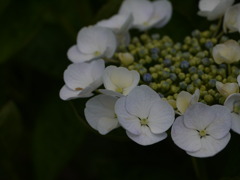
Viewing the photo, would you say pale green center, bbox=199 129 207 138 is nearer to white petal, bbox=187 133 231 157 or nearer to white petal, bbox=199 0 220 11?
white petal, bbox=187 133 231 157

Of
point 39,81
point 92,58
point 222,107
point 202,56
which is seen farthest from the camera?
point 39,81

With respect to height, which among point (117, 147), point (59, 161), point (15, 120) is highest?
point (15, 120)

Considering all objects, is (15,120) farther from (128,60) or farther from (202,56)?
(202,56)

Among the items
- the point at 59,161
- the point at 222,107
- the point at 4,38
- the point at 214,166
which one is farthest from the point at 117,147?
the point at 222,107

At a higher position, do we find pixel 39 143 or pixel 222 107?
pixel 222 107

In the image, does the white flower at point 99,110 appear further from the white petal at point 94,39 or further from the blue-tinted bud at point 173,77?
the white petal at point 94,39

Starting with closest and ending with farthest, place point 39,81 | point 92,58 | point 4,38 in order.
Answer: point 92,58
point 4,38
point 39,81

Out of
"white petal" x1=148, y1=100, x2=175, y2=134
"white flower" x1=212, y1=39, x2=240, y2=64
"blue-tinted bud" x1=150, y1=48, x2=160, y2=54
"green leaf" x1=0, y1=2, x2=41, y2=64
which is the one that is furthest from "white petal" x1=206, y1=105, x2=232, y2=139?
"green leaf" x1=0, y1=2, x2=41, y2=64
